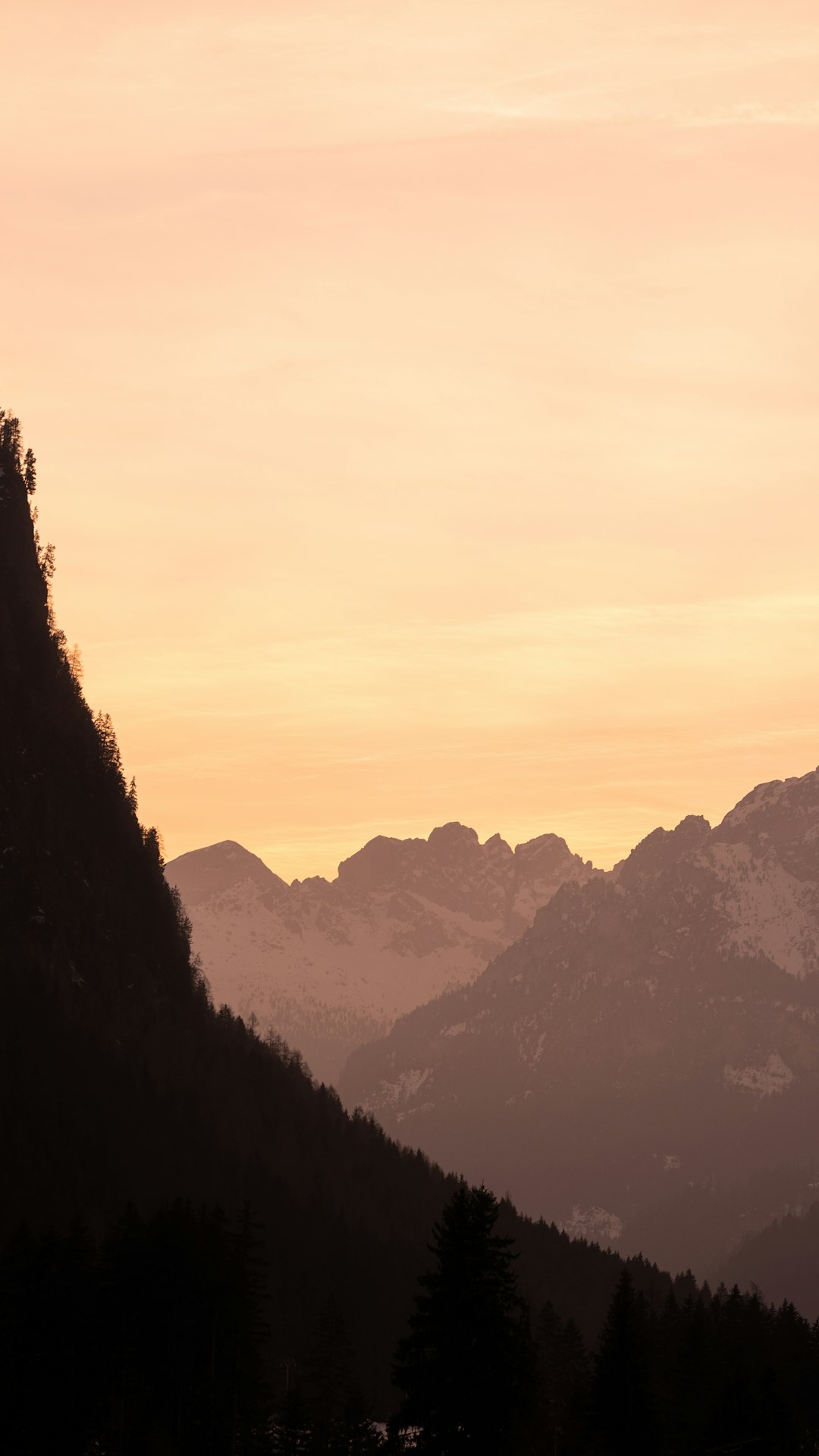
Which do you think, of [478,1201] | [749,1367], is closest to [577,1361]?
[749,1367]

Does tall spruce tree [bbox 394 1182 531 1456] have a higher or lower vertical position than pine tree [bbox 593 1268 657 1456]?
higher

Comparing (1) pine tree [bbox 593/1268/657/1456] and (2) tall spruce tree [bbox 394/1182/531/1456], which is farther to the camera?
(1) pine tree [bbox 593/1268/657/1456]

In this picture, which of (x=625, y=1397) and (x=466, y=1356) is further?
(x=625, y=1397)

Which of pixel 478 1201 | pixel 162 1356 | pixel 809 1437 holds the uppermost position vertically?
pixel 478 1201

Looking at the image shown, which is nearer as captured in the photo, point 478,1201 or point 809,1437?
point 478,1201

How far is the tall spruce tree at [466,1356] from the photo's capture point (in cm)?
7794

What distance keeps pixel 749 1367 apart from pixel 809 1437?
245 inches

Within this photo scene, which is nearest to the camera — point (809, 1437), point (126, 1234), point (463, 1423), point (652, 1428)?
point (463, 1423)

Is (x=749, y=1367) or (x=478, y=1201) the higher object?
(x=478, y=1201)

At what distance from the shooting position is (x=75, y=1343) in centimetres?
11138

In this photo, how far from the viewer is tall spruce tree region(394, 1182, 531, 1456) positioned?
7794 cm

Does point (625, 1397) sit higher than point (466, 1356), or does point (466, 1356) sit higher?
point (466, 1356)

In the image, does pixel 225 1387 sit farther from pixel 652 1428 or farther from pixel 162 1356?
pixel 652 1428

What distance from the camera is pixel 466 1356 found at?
7850 cm
